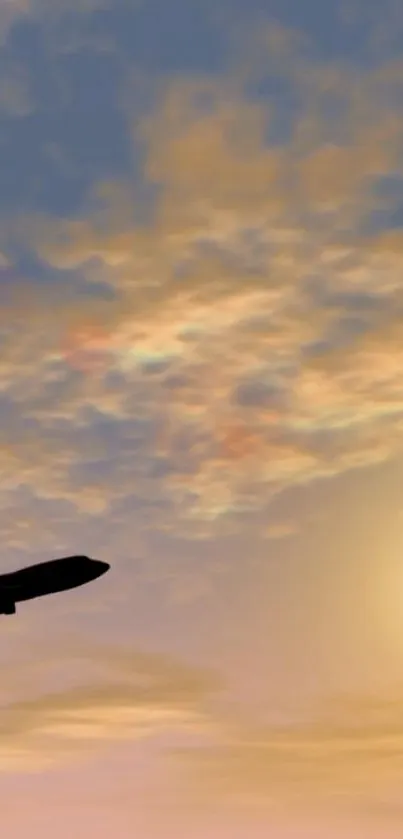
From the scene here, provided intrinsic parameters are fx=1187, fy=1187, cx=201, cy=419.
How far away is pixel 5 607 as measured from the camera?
383ft

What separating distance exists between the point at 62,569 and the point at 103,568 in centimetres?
581

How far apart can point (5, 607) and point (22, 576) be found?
12.0 feet

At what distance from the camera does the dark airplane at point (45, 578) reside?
117250 mm

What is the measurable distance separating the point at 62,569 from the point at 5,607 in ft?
23.7

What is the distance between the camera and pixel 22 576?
119m

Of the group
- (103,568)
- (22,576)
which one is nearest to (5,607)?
(22,576)

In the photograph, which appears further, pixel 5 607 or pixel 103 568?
pixel 103 568

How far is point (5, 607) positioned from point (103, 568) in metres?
12.5

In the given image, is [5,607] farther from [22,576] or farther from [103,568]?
[103,568]

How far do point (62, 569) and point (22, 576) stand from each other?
4.26 meters

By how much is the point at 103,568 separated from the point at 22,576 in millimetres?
9861

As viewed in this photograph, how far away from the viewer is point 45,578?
11950 centimetres

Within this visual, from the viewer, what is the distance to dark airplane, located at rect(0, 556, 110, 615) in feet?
385
